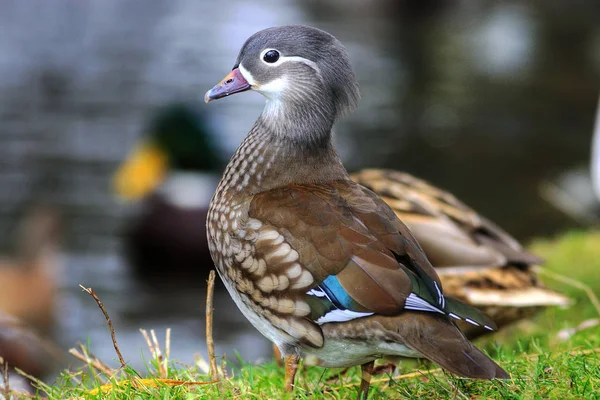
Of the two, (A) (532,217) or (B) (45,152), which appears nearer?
(A) (532,217)

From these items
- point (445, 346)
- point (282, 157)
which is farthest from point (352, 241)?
point (282, 157)

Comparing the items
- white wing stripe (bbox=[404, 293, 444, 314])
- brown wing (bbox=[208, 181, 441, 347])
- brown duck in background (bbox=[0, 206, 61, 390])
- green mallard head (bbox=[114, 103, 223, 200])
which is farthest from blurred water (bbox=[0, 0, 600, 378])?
white wing stripe (bbox=[404, 293, 444, 314])

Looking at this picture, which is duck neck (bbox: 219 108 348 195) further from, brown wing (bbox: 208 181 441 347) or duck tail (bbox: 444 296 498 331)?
duck tail (bbox: 444 296 498 331)

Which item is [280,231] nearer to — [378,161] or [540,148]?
[378,161]

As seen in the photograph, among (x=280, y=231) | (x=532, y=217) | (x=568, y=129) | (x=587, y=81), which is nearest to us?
(x=280, y=231)

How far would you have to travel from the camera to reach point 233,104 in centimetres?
1248

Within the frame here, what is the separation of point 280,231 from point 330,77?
70 centimetres

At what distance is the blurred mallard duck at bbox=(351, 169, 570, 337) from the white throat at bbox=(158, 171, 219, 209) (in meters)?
5.19

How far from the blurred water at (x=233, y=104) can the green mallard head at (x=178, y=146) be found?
1.02 ft

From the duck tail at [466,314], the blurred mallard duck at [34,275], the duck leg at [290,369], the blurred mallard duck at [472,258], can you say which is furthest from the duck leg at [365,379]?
the blurred mallard duck at [34,275]

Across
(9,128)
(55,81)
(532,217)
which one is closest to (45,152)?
(9,128)

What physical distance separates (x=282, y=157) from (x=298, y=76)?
31 cm

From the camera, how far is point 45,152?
1085 cm

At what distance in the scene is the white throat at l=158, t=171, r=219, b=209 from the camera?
10016 millimetres
